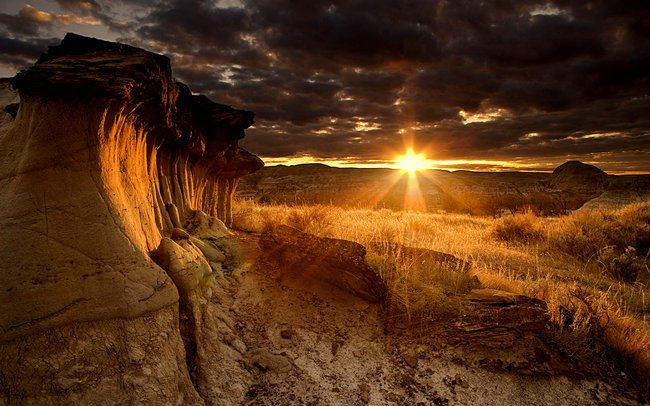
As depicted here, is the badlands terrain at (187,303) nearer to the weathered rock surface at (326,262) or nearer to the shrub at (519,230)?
the weathered rock surface at (326,262)

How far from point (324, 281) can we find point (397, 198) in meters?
38.4

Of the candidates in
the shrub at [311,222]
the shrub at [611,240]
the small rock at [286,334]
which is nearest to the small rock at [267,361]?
the small rock at [286,334]

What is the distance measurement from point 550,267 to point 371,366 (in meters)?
7.51

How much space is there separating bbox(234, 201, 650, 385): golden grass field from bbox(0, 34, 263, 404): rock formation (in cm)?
310

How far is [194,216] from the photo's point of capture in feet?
22.2

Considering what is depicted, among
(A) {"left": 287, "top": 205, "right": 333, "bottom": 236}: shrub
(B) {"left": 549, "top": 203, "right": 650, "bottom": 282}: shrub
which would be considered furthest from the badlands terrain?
(B) {"left": 549, "top": 203, "right": 650, "bottom": 282}: shrub

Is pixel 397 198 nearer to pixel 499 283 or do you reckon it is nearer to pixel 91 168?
pixel 499 283

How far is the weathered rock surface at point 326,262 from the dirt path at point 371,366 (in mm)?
317

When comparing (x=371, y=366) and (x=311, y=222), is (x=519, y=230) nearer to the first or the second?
(x=311, y=222)

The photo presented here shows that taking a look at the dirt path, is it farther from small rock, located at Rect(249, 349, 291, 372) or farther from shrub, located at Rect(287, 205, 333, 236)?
shrub, located at Rect(287, 205, 333, 236)

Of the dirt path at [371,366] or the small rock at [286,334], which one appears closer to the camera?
the dirt path at [371,366]

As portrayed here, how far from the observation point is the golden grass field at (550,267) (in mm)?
4770

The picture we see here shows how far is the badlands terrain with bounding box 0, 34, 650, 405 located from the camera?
301 centimetres

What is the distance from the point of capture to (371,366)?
14.2ft
